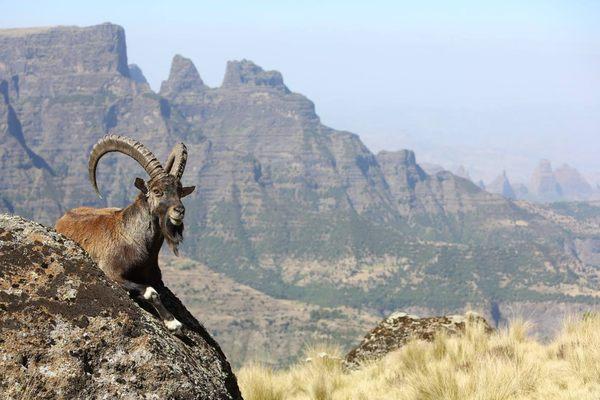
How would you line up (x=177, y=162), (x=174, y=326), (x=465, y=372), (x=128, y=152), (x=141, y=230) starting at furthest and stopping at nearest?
(x=465, y=372) → (x=177, y=162) → (x=128, y=152) → (x=141, y=230) → (x=174, y=326)

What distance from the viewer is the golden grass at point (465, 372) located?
1066cm

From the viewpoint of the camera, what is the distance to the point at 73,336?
7383mm

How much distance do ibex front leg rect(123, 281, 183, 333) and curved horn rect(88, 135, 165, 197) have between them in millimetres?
1661

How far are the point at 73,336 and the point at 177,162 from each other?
178 inches

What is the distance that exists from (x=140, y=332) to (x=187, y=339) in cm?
163

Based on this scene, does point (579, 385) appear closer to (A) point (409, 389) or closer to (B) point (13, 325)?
(A) point (409, 389)

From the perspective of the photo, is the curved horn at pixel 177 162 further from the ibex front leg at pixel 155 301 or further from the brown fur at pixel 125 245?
the ibex front leg at pixel 155 301

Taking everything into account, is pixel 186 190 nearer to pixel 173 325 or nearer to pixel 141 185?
pixel 141 185

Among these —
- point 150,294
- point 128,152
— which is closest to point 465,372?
point 150,294

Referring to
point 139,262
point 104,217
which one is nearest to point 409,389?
point 139,262

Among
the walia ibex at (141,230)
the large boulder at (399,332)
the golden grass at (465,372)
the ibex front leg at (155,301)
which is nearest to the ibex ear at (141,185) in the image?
the walia ibex at (141,230)

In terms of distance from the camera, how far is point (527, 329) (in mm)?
A: 16641

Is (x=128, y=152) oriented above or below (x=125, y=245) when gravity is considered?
above

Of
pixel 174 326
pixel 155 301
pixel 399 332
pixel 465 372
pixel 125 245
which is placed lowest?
pixel 399 332
